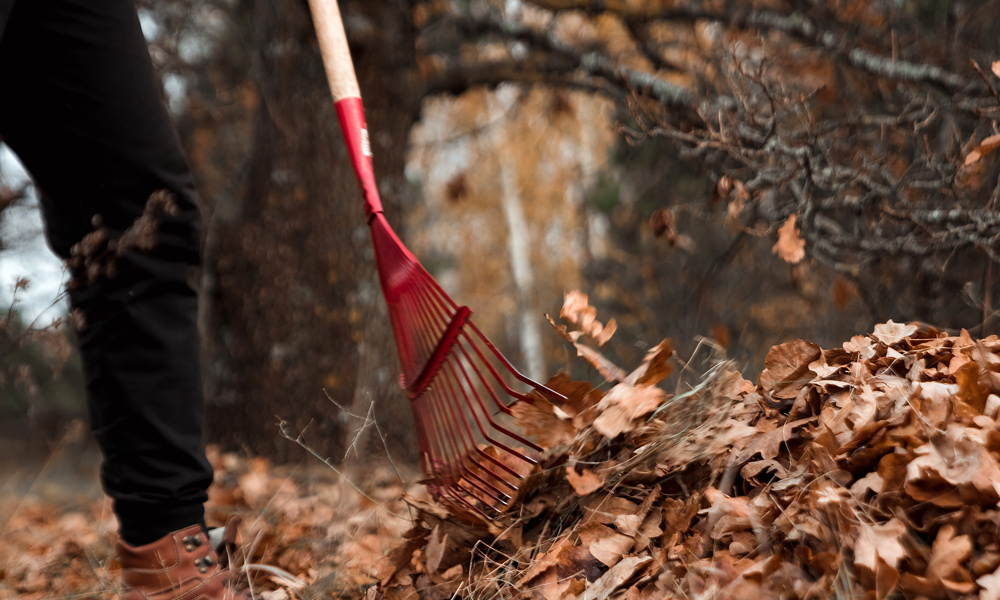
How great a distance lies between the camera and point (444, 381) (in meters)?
1.50

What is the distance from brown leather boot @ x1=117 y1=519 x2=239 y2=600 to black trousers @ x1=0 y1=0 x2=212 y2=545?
0.09 feet

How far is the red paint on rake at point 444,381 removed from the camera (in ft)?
4.13

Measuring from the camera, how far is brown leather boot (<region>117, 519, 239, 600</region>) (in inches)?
50.2

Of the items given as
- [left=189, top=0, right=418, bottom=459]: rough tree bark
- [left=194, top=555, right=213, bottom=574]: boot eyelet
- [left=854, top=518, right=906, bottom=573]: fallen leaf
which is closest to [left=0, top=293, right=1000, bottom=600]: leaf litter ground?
[left=854, top=518, right=906, bottom=573]: fallen leaf

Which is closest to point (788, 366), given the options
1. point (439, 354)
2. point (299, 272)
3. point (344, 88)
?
point (439, 354)

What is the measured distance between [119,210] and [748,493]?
135 centimetres

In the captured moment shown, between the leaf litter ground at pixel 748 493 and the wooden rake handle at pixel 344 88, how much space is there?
786 mm

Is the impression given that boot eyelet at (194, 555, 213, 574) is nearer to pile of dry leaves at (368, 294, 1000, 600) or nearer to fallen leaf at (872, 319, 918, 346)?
pile of dry leaves at (368, 294, 1000, 600)

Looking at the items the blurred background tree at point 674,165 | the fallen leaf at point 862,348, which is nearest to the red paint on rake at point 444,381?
the fallen leaf at point 862,348

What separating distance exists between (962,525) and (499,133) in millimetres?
13549

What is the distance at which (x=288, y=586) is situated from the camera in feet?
4.77

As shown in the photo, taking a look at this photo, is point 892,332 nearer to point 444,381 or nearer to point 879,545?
point 879,545

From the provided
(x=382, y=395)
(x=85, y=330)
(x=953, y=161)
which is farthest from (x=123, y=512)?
(x=953, y=161)

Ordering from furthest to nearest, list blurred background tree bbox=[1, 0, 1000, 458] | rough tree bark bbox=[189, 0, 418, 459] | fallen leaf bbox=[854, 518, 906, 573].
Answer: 1. rough tree bark bbox=[189, 0, 418, 459]
2. blurred background tree bbox=[1, 0, 1000, 458]
3. fallen leaf bbox=[854, 518, 906, 573]
